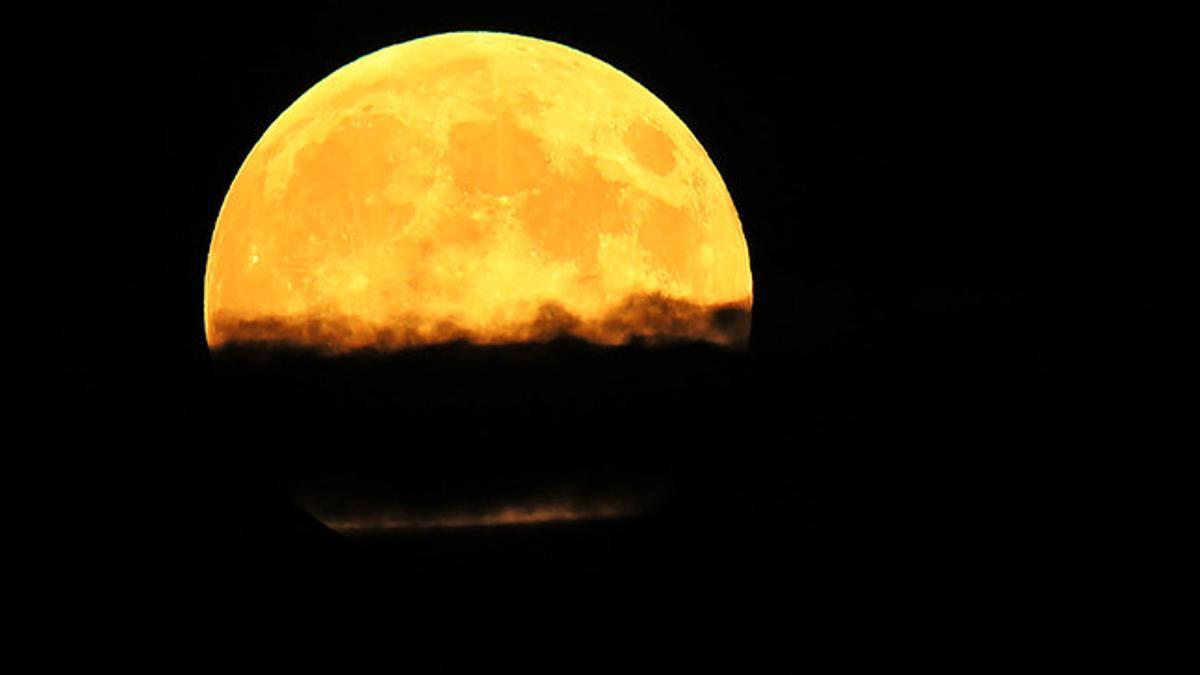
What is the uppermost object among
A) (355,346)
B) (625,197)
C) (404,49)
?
(404,49)

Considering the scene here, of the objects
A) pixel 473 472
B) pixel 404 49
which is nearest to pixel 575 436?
pixel 473 472

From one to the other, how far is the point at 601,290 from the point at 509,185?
519mm

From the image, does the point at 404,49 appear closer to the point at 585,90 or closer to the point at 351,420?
the point at 585,90

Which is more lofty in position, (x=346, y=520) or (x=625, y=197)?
(x=625, y=197)

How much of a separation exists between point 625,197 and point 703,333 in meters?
0.65

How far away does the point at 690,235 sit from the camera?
805cm

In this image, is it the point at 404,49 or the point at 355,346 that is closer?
the point at 355,346

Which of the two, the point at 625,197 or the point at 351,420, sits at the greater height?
the point at 625,197

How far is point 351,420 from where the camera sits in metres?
7.89

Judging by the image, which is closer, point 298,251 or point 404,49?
point 298,251

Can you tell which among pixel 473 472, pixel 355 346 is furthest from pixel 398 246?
pixel 473 472

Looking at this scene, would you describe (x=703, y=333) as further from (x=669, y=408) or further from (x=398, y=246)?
(x=398, y=246)

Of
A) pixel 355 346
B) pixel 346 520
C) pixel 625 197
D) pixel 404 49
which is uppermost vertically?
pixel 404 49

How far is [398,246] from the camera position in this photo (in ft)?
25.2
